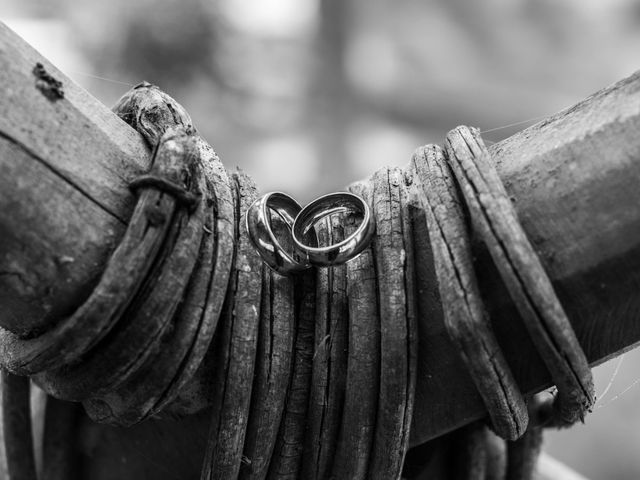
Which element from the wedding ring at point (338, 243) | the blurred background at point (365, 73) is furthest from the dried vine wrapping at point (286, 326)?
the blurred background at point (365, 73)

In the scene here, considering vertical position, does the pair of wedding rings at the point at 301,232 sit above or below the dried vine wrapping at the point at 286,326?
above

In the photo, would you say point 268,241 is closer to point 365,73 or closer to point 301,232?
point 301,232

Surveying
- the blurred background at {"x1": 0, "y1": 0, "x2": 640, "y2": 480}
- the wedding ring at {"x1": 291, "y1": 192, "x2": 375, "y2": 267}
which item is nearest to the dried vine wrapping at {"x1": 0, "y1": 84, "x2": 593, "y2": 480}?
the wedding ring at {"x1": 291, "y1": 192, "x2": 375, "y2": 267}

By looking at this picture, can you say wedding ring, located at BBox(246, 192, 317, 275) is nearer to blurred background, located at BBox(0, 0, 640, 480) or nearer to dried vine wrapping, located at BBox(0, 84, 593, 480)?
dried vine wrapping, located at BBox(0, 84, 593, 480)

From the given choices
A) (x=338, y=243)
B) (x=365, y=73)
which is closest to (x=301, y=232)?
(x=338, y=243)

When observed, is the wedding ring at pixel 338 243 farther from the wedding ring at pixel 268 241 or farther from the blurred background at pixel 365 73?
the blurred background at pixel 365 73

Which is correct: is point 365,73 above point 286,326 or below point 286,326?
above

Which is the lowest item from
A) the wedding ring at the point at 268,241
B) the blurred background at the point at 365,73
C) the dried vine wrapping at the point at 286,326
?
the dried vine wrapping at the point at 286,326

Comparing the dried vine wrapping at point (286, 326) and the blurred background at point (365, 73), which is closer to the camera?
the dried vine wrapping at point (286, 326)

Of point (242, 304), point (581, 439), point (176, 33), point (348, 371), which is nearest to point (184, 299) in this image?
point (242, 304)
